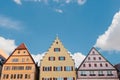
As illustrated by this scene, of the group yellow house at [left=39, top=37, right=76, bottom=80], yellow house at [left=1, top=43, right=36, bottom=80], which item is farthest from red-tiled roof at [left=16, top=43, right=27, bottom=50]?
yellow house at [left=39, top=37, right=76, bottom=80]

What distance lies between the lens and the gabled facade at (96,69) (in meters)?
58.8

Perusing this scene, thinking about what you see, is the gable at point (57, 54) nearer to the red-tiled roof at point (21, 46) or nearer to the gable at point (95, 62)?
the gable at point (95, 62)

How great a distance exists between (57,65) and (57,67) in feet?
2.05

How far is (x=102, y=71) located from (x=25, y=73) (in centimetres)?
2270

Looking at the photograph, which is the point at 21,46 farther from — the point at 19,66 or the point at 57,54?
the point at 57,54

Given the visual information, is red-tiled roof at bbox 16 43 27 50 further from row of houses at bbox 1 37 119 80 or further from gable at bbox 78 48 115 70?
gable at bbox 78 48 115 70

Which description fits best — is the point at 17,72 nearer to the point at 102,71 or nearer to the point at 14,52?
the point at 14,52

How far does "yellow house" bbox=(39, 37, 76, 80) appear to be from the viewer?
59.0 metres

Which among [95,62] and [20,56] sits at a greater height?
[20,56]

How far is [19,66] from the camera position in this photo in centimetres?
6094

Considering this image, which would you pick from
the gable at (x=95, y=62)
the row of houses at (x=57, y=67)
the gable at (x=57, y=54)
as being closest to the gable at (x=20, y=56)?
the row of houses at (x=57, y=67)

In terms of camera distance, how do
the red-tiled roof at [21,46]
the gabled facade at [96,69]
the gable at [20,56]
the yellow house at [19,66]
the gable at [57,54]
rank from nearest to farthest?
the gabled facade at [96,69] → the yellow house at [19,66] → the gable at [57,54] → the gable at [20,56] → the red-tiled roof at [21,46]

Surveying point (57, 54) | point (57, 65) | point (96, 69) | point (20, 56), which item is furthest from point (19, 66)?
point (96, 69)

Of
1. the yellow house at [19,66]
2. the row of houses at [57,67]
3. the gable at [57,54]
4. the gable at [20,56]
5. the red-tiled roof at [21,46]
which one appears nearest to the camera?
the row of houses at [57,67]
